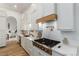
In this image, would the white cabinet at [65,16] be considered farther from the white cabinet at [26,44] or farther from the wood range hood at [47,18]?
the white cabinet at [26,44]

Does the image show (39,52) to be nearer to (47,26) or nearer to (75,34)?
(47,26)

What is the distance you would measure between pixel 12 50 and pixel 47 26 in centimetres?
72

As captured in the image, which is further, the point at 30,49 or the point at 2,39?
the point at 30,49

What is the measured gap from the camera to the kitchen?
1552mm

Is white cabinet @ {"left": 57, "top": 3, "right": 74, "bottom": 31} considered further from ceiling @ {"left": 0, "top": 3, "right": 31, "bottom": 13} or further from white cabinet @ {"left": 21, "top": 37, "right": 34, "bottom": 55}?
white cabinet @ {"left": 21, "top": 37, "right": 34, "bottom": 55}

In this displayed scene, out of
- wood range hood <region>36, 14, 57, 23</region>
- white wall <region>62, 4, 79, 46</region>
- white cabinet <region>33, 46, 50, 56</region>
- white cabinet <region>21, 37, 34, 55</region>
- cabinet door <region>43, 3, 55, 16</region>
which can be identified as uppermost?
cabinet door <region>43, 3, 55, 16</region>

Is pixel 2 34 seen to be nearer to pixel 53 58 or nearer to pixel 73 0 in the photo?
pixel 53 58

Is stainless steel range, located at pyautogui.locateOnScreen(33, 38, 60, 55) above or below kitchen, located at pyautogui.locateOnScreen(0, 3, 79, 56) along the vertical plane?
below

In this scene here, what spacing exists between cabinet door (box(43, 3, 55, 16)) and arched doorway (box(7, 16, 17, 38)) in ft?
1.77

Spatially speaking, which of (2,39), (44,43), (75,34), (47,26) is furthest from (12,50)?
(75,34)

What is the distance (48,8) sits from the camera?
172cm

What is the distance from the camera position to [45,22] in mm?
1742

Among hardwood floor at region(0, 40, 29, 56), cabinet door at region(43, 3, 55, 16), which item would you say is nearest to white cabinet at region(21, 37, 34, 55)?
hardwood floor at region(0, 40, 29, 56)

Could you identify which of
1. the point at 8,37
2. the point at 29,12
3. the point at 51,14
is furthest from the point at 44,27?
the point at 8,37
